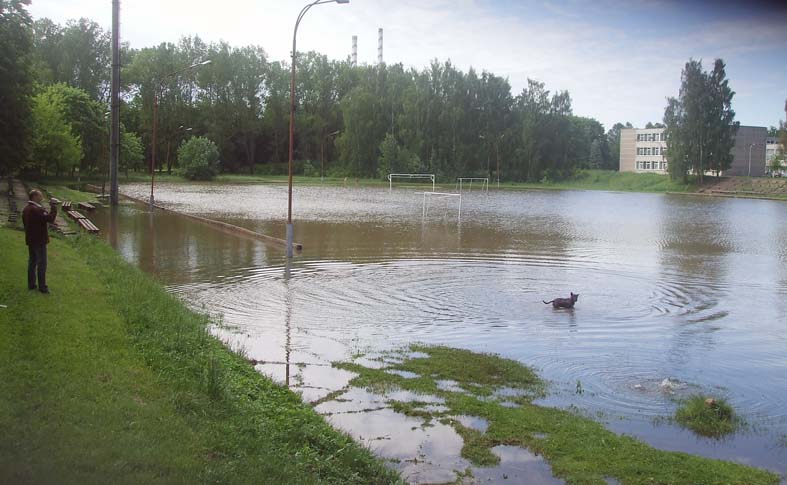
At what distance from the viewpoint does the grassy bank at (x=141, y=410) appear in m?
5.73

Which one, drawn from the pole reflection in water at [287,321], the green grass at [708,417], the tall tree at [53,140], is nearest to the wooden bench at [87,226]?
the pole reflection in water at [287,321]

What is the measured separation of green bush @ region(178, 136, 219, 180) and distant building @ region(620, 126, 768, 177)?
6201 cm

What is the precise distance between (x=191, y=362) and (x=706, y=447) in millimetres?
6261

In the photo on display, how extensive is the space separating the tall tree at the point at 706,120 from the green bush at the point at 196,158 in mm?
Answer: 60363

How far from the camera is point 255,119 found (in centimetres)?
11844

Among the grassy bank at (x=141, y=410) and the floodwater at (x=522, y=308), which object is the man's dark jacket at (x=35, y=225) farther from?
the floodwater at (x=522, y=308)

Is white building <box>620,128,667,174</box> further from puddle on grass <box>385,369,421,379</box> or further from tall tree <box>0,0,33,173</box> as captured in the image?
puddle on grass <box>385,369,421,379</box>

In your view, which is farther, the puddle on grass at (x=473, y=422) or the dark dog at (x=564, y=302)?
the dark dog at (x=564, y=302)

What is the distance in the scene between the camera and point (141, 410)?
276 inches

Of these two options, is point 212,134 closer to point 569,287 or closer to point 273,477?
point 569,287

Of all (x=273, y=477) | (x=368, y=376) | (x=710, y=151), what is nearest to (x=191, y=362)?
(x=368, y=376)

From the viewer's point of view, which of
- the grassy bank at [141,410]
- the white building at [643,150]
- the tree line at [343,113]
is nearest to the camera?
the grassy bank at [141,410]

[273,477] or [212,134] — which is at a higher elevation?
[212,134]

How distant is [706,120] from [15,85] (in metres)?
78.3
